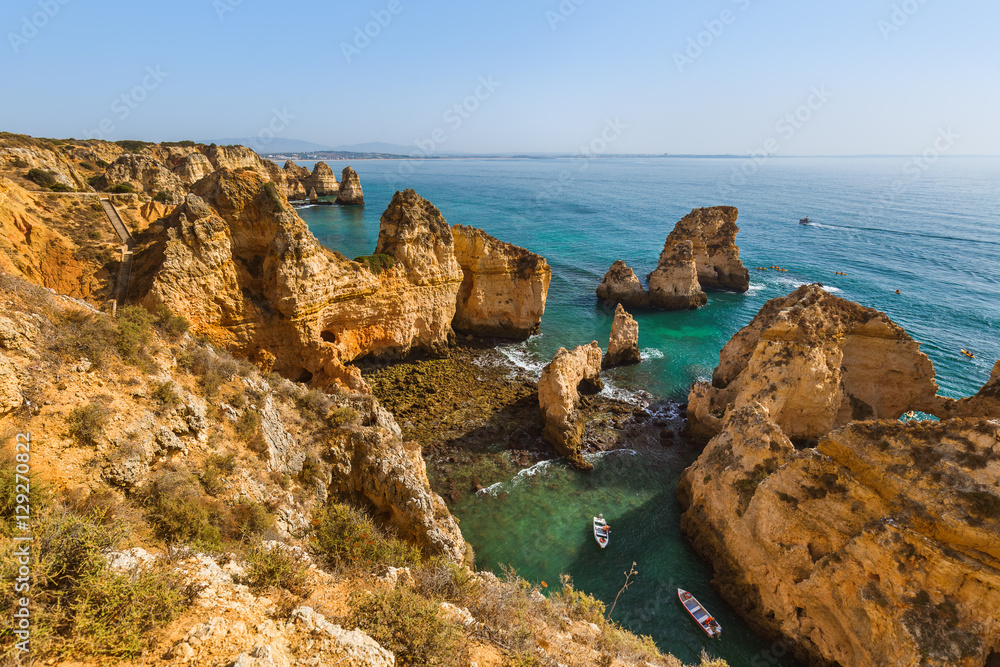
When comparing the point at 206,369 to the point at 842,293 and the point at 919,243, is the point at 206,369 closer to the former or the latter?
the point at 842,293

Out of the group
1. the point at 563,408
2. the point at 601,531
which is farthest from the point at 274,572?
the point at 563,408

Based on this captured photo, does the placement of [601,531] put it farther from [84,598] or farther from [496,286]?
[496,286]

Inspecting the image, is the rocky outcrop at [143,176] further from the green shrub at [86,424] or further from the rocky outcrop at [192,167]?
the green shrub at [86,424]

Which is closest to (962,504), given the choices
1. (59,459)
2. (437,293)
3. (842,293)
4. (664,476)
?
(664,476)

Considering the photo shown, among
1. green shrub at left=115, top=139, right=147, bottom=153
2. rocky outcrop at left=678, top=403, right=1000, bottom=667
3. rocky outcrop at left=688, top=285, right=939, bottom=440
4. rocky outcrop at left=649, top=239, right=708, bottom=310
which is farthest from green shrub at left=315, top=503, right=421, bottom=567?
green shrub at left=115, top=139, right=147, bottom=153

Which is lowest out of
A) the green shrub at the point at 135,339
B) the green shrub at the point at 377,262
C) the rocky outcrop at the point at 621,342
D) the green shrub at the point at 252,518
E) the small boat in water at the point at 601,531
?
the small boat in water at the point at 601,531

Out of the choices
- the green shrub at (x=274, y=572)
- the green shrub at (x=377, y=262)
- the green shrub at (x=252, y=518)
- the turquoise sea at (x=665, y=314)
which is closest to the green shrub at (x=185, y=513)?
the green shrub at (x=252, y=518)

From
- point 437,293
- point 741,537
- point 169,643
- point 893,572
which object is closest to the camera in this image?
point 169,643
